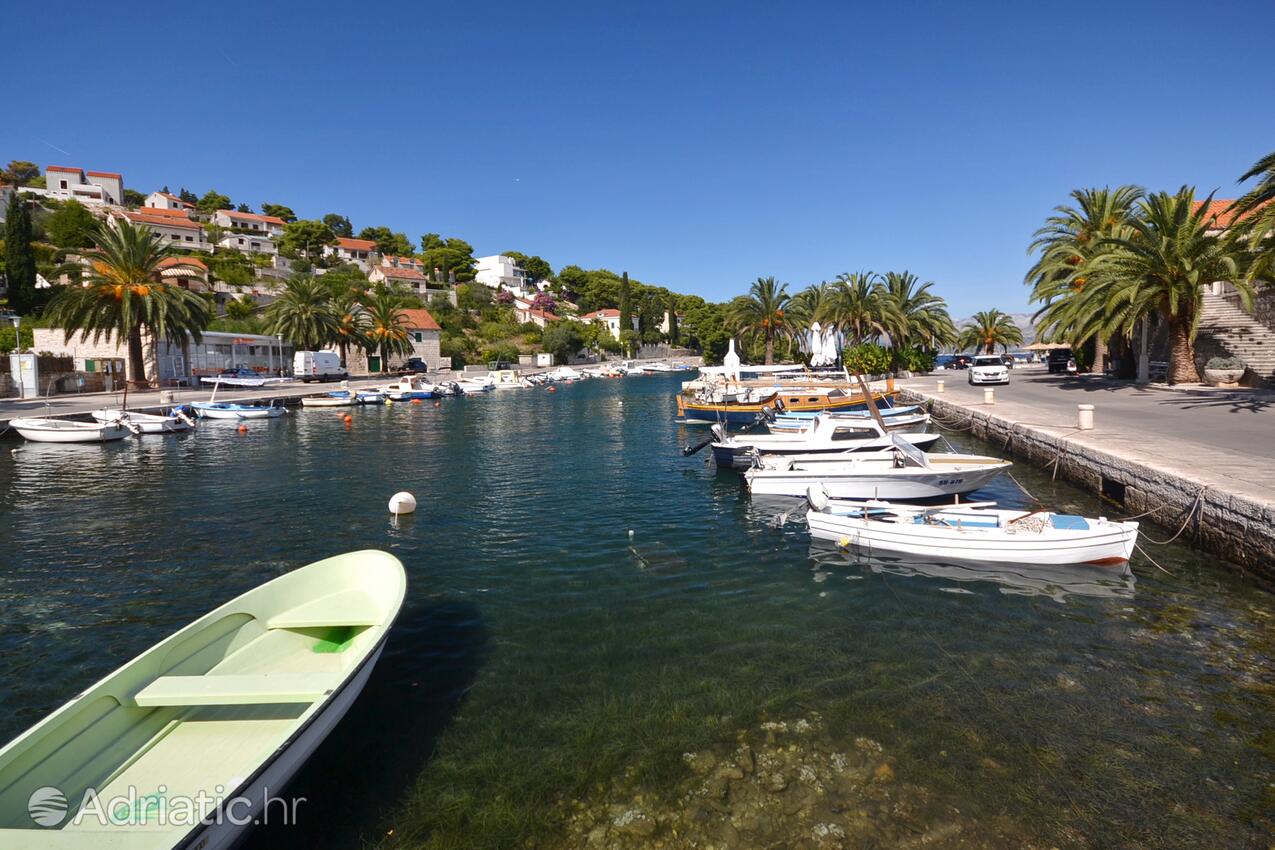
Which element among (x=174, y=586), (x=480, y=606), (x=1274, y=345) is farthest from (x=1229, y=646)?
(x=1274, y=345)

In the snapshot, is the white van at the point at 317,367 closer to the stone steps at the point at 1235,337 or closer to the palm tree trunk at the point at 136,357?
the palm tree trunk at the point at 136,357

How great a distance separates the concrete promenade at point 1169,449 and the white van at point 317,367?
54.7 m

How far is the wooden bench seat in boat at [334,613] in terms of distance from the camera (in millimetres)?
7465

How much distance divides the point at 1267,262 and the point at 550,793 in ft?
87.1

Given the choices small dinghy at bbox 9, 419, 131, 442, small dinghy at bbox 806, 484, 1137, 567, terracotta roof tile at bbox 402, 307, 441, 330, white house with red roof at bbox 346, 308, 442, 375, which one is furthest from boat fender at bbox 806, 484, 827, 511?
terracotta roof tile at bbox 402, 307, 441, 330

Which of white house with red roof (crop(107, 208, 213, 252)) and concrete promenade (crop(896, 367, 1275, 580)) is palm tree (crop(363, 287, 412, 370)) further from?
concrete promenade (crop(896, 367, 1275, 580))

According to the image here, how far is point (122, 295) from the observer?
38594 millimetres

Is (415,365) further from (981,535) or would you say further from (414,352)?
(981,535)

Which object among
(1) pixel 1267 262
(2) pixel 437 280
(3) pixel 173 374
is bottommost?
(3) pixel 173 374

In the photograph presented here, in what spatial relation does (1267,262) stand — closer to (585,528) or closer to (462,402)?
(585,528)

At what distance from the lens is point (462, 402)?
168ft

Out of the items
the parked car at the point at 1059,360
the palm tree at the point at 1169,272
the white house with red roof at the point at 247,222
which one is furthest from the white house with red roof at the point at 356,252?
the palm tree at the point at 1169,272
